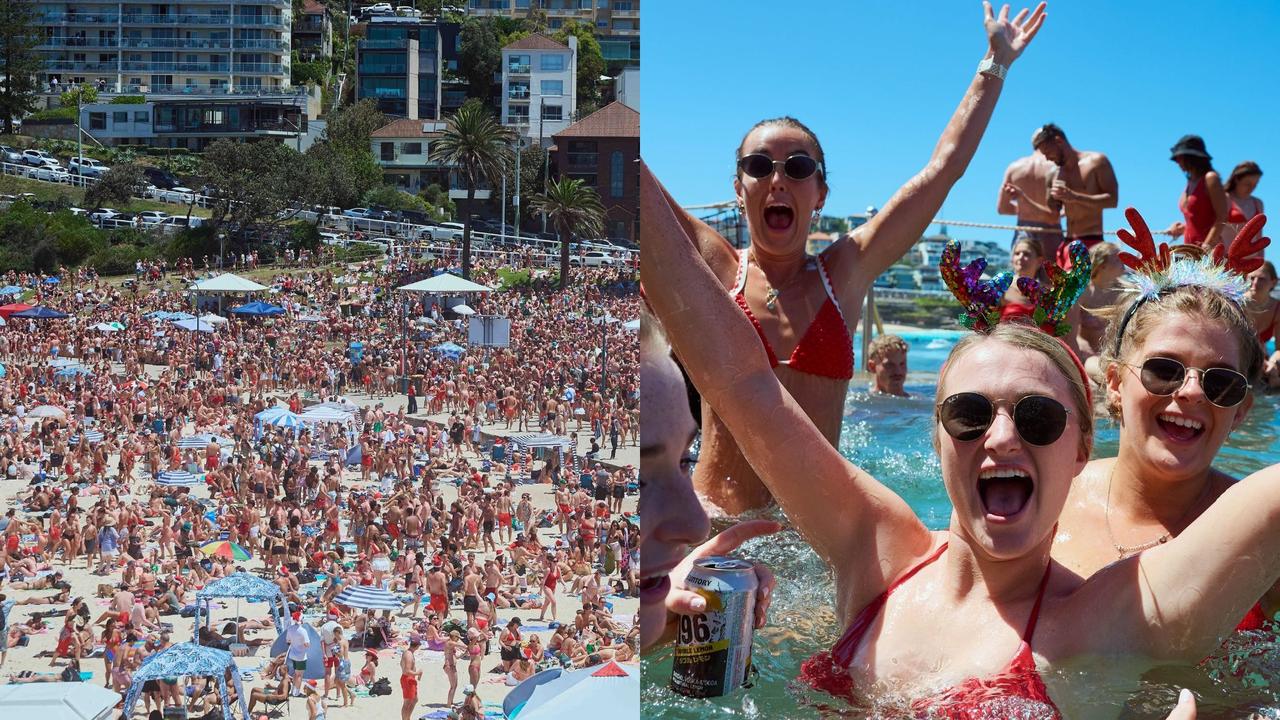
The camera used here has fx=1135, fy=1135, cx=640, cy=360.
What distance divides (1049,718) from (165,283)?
486cm

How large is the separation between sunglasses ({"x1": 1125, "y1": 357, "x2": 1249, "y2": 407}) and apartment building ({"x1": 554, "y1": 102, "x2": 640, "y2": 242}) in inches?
50.2

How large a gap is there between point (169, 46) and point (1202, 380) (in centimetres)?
452

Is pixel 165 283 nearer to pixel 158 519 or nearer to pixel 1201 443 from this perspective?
pixel 158 519

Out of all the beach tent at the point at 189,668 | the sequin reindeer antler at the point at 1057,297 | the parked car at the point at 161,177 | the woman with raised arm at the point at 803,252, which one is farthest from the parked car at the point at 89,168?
the sequin reindeer antler at the point at 1057,297

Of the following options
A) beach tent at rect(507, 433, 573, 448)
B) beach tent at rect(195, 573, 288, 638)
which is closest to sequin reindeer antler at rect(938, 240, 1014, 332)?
beach tent at rect(507, 433, 573, 448)

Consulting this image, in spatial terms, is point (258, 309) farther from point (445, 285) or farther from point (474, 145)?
point (474, 145)

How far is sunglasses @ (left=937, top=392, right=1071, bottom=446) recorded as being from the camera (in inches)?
78.2

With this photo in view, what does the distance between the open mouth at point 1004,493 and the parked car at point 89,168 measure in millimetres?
4800

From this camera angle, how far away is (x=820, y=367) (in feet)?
10.8

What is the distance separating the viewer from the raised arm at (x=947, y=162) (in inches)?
124

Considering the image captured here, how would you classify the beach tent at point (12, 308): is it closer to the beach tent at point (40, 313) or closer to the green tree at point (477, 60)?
the beach tent at point (40, 313)

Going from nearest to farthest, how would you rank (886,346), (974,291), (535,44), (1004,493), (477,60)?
(1004,493) → (974,291) → (535,44) → (477,60) → (886,346)

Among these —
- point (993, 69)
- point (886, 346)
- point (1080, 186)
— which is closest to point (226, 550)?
point (993, 69)

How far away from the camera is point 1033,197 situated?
9227 mm
